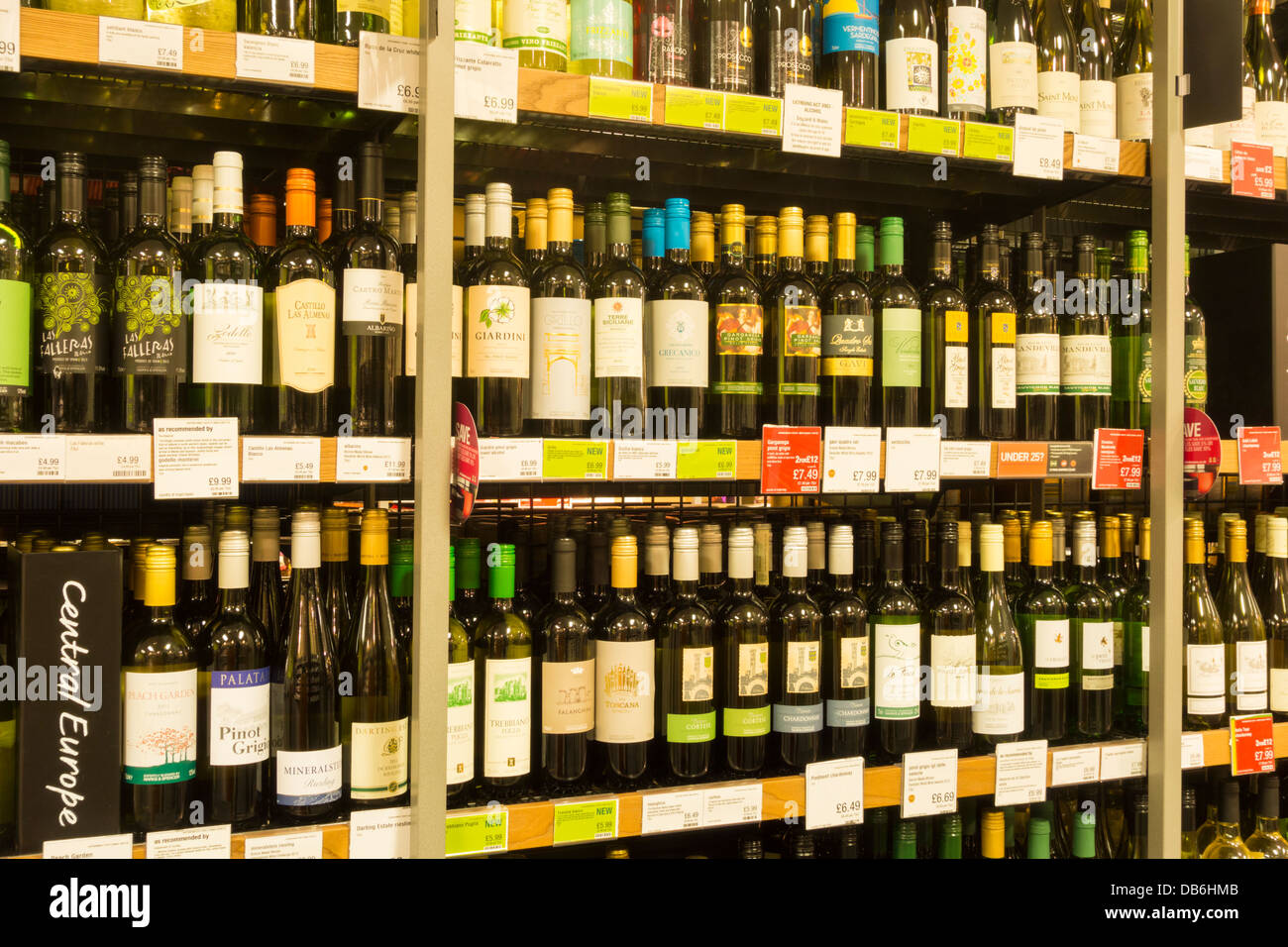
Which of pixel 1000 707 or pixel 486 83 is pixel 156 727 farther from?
pixel 1000 707

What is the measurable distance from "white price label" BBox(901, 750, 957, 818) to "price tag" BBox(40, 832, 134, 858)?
1.19 metres

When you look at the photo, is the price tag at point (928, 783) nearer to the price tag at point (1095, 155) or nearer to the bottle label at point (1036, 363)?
the bottle label at point (1036, 363)

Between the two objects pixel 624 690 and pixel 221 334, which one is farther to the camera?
pixel 624 690

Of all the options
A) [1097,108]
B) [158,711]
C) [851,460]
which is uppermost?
[1097,108]

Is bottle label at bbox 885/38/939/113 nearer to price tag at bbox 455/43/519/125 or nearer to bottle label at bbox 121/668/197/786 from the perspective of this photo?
price tag at bbox 455/43/519/125

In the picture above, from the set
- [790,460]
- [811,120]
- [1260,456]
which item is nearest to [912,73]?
[811,120]

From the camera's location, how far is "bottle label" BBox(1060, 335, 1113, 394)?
1.86 metres

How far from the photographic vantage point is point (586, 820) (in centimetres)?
150

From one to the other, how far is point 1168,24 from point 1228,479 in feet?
4.22

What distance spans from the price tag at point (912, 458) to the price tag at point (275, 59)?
42.0 inches

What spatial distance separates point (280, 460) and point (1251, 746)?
5.96 ft

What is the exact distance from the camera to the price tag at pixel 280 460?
134cm

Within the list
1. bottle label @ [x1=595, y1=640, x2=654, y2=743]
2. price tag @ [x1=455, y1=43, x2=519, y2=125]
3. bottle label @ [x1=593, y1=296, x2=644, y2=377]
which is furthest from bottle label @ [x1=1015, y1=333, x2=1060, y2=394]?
price tag @ [x1=455, y1=43, x2=519, y2=125]
